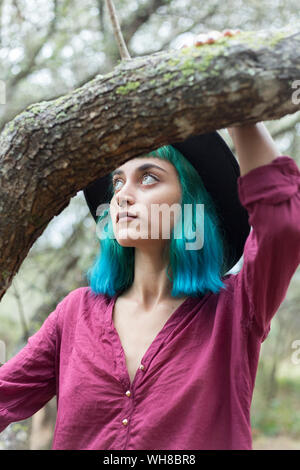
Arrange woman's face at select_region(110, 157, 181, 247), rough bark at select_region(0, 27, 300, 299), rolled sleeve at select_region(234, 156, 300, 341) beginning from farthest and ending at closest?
woman's face at select_region(110, 157, 181, 247)
rolled sleeve at select_region(234, 156, 300, 341)
rough bark at select_region(0, 27, 300, 299)

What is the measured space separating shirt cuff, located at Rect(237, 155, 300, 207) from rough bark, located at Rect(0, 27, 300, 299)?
0.50ft

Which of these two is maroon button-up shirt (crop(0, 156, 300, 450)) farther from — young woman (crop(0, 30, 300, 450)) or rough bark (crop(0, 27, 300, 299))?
rough bark (crop(0, 27, 300, 299))

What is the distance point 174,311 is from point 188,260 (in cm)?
22

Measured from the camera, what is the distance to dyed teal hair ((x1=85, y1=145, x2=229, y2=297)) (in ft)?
6.44

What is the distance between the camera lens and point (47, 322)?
85.2 inches

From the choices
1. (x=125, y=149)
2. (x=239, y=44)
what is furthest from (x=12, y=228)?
(x=239, y=44)

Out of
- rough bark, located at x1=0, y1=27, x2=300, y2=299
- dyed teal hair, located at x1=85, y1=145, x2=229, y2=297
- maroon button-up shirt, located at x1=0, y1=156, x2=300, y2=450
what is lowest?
maroon button-up shirt, located at x1=0, y1=156, x2=300, y2=450

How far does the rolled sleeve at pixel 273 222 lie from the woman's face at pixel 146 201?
0.48 metres

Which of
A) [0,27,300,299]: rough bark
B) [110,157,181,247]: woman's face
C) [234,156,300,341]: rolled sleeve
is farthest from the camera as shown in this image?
[110,157,181,247]: woman's face

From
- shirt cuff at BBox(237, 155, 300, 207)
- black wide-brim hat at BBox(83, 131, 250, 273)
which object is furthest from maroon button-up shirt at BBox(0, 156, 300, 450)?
black wide-brim hat at BBox(83, 131, 250, 273)

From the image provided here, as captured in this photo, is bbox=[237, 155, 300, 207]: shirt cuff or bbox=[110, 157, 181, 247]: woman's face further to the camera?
bbox=[110, 157, 181, 247]: woman's face

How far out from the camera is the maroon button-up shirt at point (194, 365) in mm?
1465

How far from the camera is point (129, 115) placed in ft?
4.57
